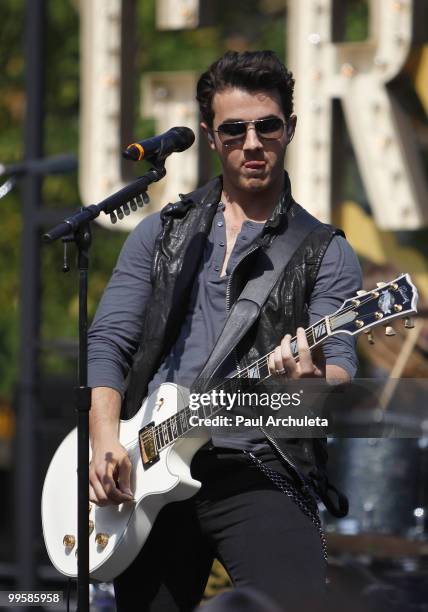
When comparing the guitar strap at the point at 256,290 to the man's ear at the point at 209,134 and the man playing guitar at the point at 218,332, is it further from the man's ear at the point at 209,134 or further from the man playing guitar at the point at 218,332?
the man's ear at the point at 209,134

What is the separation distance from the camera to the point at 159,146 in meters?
3.89

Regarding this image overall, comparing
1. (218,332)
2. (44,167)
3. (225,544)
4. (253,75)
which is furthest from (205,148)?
(225,544)

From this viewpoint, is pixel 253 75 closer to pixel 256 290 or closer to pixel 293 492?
pixel 256 290

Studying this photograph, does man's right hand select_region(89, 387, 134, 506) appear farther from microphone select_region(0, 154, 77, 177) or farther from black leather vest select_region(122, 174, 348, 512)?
microphone select_region(0, 154, 77, 177)

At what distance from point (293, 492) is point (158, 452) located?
15.0 inches

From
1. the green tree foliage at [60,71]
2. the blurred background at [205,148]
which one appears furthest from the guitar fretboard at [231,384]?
the green tree foliage at [60,71]

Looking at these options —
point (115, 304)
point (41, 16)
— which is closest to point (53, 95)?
point (41, 16)

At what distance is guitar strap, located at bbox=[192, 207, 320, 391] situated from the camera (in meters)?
3.57

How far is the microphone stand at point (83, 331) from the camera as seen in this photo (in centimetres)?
363

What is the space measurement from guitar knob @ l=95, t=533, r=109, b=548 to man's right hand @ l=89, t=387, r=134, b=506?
94 millimetres

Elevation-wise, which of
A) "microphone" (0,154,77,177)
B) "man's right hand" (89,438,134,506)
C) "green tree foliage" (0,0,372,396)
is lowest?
"man's right hand" (89,438,134,506)

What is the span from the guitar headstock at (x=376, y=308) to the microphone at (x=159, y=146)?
762 mm

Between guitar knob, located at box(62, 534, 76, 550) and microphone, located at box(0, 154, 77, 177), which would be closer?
guitar knob, located at box(62, 534, 76, 550)

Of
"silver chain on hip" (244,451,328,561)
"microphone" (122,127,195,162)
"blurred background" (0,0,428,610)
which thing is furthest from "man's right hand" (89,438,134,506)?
"blurred background" (0,0,428,610)
